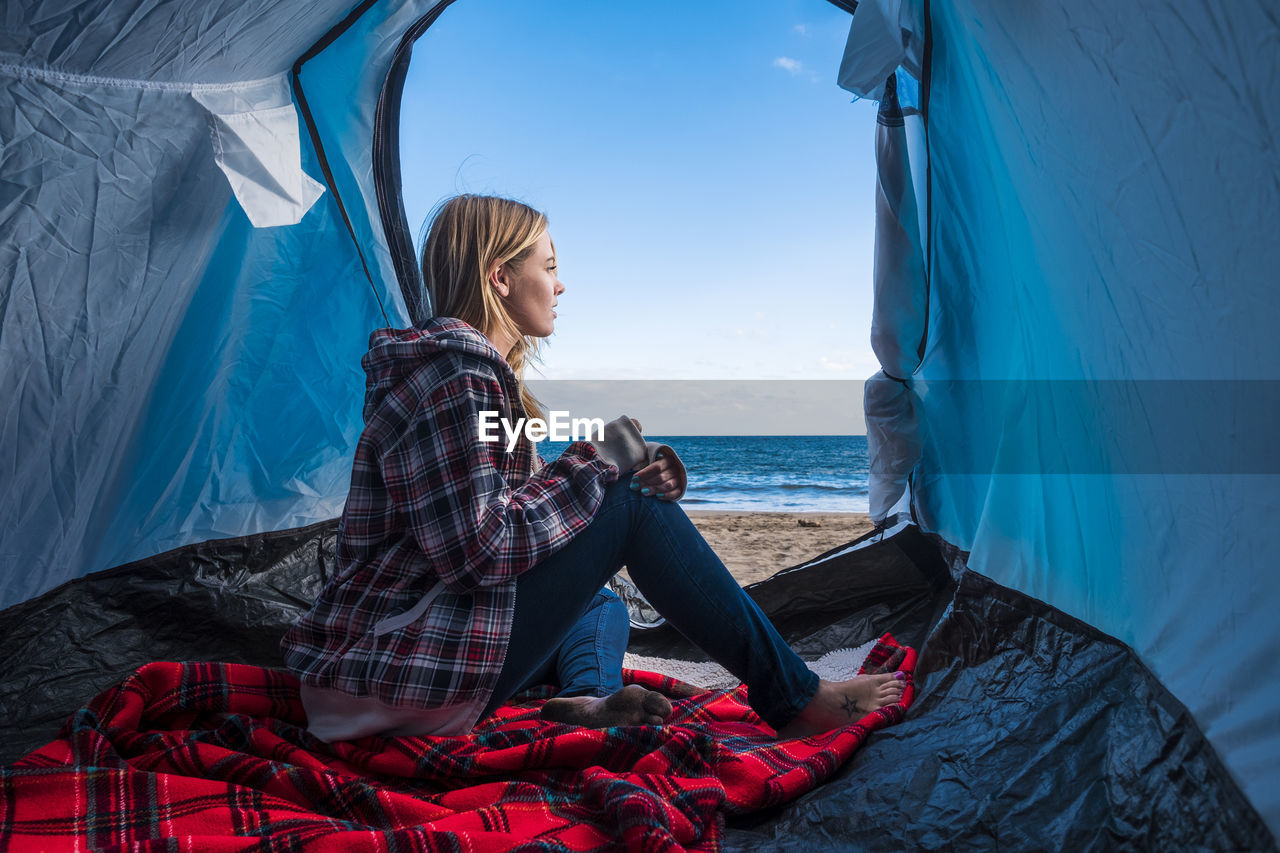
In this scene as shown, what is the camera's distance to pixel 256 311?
65.7 inches

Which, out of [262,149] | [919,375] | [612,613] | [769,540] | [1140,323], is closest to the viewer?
[1140,323]

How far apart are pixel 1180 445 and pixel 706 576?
0.55 metres

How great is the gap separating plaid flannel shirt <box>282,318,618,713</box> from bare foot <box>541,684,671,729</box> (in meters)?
0.18

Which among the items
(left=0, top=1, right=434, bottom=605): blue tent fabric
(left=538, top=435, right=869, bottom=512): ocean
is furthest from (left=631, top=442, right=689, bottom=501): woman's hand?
(left=538, top=435, right=869, bottom=512): ocean

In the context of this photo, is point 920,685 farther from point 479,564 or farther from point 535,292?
point 535,292

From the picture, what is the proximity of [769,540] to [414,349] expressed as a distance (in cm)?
386

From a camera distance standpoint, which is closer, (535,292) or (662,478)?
(662,478)

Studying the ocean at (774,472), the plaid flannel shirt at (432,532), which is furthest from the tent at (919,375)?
the ocean at (774,472)

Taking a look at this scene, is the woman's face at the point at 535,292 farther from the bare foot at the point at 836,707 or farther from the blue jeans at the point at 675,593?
the bare foot at the point at 836,707

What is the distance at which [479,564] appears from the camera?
2.92ft

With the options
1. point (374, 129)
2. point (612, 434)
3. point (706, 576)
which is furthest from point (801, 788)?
point (374, 129)

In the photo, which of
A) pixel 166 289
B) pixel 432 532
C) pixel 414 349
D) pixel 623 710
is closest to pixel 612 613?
pixel 623 710

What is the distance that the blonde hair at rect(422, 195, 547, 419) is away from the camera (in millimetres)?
1119

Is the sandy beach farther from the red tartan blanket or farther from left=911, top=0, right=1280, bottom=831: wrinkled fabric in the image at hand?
the red tartan blanket
